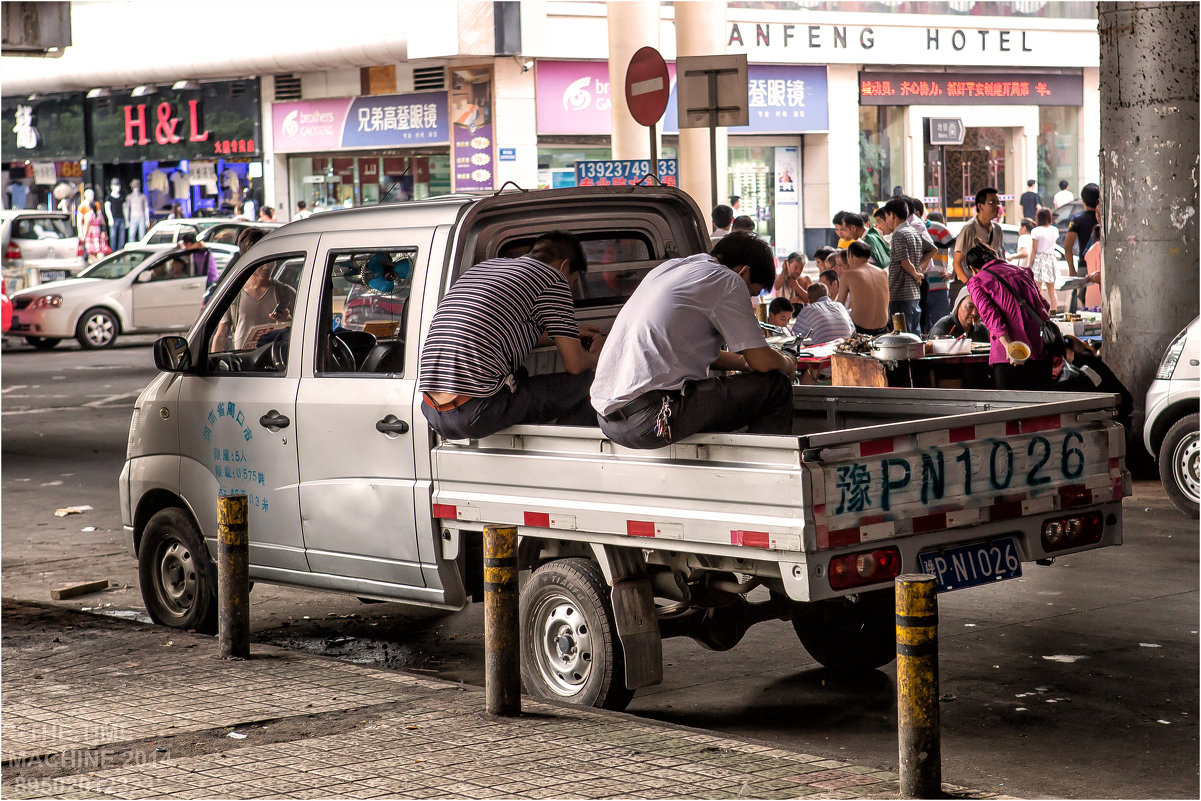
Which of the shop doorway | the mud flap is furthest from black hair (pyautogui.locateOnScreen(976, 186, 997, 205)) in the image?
the shop doorway

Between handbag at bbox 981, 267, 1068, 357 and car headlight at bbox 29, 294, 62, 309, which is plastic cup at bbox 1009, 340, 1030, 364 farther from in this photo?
car headlight at bbox 29, 294, 62, 309

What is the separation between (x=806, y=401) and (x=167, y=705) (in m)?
3.13

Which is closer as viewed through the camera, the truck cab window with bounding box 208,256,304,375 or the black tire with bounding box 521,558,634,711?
the black tire with bounding box 521,558,634,711

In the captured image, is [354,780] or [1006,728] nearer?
[354,780]

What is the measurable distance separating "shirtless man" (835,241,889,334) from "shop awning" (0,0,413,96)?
15.9 metres

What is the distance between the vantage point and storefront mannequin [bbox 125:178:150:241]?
125ft

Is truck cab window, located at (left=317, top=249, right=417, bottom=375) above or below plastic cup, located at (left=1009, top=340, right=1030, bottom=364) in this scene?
above

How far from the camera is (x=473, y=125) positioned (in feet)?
97.2

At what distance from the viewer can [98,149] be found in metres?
39.0

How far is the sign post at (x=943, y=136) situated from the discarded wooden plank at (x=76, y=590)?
27.0 metres

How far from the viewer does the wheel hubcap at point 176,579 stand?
26.6ft

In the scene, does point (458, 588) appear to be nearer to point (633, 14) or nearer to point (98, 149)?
point (633, 14)

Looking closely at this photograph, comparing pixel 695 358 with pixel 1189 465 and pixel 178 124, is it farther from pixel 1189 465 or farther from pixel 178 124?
pixel 178 124

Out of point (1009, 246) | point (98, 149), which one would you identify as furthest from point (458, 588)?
point (98, 149)
